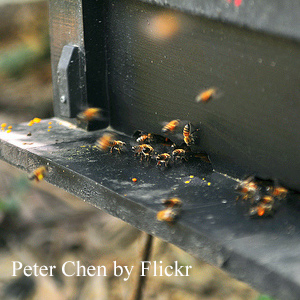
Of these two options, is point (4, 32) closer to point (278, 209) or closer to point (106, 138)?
point (106, 138)

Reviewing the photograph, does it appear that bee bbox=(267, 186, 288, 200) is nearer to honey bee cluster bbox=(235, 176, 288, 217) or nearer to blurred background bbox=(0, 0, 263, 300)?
honey bee cluster bbox=(235, 176, 288, 217)

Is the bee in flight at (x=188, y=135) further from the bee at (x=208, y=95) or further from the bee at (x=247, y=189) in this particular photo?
the bee at (x=247, y=189)

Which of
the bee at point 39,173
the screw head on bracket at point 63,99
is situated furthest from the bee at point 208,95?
the screw head on bracket at point 63,99

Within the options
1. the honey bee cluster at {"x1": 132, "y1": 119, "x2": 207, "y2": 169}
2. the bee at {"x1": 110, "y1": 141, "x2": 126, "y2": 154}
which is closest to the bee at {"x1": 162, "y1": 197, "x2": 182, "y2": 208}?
the honey bee cluster at {"x1": 132, "y1": 119, "x2": 207, "y2": 169}

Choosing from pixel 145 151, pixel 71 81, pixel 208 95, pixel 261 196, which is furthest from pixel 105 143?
pixel 261 196

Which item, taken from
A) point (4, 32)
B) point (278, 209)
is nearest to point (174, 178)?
point (278, 209)

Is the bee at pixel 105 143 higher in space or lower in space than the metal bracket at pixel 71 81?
lower

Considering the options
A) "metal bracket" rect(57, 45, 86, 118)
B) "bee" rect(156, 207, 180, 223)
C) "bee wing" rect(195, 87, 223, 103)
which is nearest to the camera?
"bee" rect(156, 207, 180, 223)
